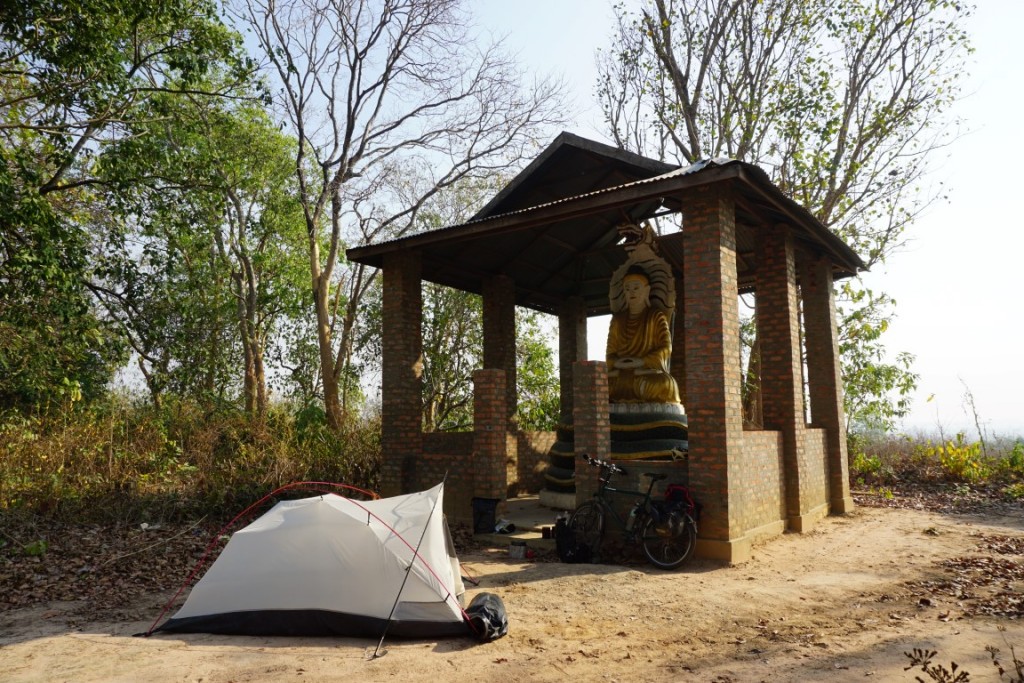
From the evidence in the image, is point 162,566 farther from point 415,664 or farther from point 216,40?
point 216,40

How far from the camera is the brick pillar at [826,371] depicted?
39.5 feet

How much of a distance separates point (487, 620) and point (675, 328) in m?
9.78

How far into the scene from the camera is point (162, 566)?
8133 millimetres

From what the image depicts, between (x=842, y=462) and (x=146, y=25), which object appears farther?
(x=842, y=462)

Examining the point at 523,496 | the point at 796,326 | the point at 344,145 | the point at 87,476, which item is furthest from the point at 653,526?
the point at 344,145

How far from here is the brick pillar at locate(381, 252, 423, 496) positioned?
35.7 feet

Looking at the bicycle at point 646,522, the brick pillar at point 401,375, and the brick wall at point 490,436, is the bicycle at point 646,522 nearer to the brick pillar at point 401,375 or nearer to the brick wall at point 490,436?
the brick wall at point 490,436

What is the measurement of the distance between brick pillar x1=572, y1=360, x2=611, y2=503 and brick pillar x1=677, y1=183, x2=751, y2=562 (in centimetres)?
115

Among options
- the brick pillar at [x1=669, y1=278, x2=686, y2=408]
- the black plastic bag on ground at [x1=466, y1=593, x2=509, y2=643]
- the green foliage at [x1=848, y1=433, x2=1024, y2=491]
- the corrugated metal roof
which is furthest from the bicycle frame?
the green foliage at [x1=848, y1=433, x2=1024, y2=491]

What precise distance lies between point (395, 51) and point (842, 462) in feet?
45.4

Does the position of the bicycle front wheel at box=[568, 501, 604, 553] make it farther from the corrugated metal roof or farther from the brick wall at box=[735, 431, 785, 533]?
the corrugated metal roof

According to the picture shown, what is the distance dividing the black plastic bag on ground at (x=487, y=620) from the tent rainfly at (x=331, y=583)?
8 cm

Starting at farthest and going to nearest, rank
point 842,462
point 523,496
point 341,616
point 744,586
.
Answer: point 523,496 < point 842,462 < point 744,586 < point 341,616

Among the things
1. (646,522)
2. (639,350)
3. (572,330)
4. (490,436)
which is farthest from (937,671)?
(572,330)
